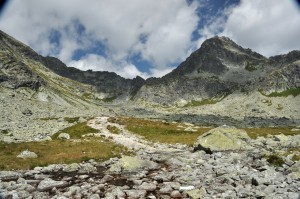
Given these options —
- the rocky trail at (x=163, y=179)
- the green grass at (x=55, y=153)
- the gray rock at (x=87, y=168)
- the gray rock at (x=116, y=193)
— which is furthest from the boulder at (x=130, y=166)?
the gray rock at (x=116, y=193)

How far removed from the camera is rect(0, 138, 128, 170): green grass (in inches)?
1315

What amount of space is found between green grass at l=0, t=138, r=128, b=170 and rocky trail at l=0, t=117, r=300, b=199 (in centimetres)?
181

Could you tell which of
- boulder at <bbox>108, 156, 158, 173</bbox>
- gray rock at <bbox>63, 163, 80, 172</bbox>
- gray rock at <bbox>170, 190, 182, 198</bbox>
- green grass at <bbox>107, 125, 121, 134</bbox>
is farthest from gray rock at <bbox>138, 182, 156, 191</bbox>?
green grass at <bbox>107, 125, 121, 134</bbox>

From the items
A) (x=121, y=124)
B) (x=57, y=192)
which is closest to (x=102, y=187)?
(x=57, y=192)

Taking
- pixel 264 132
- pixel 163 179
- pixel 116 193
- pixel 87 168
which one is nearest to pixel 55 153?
pixel 87 168

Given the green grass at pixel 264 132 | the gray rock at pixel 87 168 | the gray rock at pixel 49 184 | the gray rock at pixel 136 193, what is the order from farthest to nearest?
the green grass at pixel 264 132
the gray rock at pixel 87 168
the gray rock at pixel 49 184
the gray rock at pixel 136 193

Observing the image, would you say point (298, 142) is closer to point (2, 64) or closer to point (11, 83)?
point (11, 83)

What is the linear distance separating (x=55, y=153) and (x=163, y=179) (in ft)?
56.9

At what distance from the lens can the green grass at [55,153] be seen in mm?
33406

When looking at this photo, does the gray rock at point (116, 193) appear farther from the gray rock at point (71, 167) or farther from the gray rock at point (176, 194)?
the gray rock at point (71, 167)

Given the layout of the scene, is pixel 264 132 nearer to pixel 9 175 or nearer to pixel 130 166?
pixel 130 166

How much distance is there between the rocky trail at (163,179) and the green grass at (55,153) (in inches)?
71.4

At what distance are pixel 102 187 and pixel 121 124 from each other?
2159 inches

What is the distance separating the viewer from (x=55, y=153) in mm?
38594
